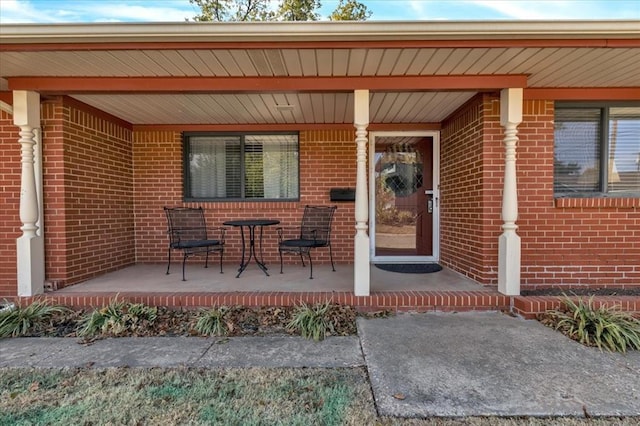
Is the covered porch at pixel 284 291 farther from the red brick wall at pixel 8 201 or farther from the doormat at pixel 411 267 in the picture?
the red brick wall at pixel 8 201

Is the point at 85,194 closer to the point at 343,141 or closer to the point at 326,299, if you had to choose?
the point at 326,299

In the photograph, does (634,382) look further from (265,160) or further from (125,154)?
(125,154)

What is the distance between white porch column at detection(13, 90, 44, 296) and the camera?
10.7 feet

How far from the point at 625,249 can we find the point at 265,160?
461 centimetres

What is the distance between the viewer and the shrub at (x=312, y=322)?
2770 mm

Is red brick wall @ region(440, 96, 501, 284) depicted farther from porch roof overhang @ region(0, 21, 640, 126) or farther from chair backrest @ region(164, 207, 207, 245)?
chair backrest @ region(164, 207, 207, 245)

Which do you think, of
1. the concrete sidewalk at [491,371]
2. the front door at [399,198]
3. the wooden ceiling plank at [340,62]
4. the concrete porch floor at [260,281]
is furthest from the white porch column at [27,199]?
the front door at [399,198]

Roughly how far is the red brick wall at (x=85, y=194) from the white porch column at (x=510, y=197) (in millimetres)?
4570

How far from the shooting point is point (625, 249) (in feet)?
12.0

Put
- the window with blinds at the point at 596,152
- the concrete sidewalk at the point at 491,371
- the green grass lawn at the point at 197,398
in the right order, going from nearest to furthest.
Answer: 1. the green grass lawn at the point at 197,398
2. the concrete sidewalk at the point at 491,371
3. the window with blinds at the point at 596,152

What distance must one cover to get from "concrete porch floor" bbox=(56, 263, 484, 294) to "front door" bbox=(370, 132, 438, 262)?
72cm

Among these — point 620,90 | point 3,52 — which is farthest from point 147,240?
point 620,90

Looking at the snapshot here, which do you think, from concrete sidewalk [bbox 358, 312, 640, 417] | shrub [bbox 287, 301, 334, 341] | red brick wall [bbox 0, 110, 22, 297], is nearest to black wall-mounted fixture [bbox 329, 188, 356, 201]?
shrub [bbox 287, 301, 334, 341]

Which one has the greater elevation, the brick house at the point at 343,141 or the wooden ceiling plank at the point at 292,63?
the wooden ceiling plank at the point at 292,63
